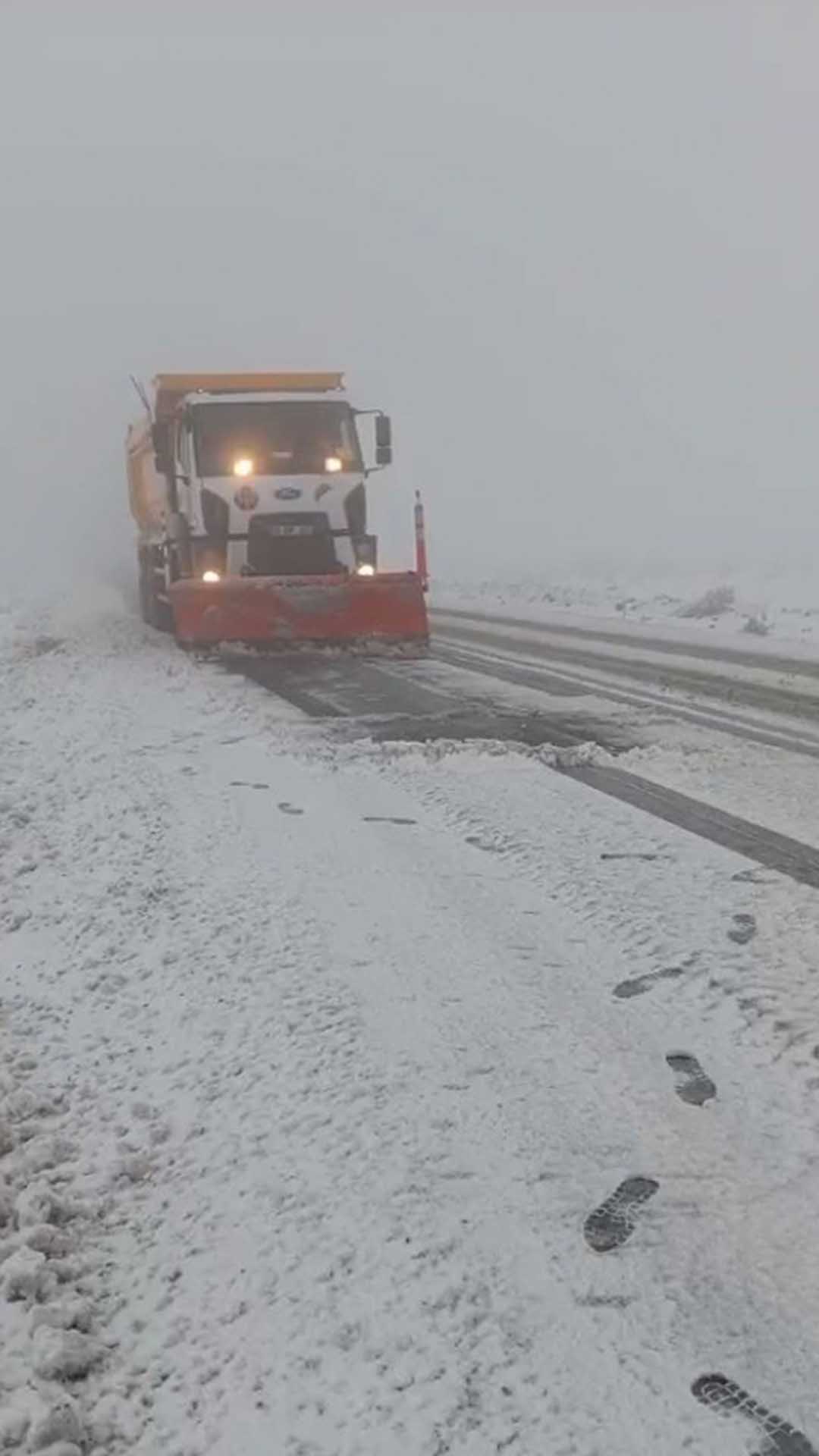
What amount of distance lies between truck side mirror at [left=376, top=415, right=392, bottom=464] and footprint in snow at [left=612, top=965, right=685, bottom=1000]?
32.3 ft

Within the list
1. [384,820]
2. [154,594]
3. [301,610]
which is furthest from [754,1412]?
[154,594]

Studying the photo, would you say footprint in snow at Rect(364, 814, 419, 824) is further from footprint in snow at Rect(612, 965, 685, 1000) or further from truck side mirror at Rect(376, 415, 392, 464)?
truck side mirror at Rect(376, 415, 392, 464)

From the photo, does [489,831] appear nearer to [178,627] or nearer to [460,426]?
[178,627]

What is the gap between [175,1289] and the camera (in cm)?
220

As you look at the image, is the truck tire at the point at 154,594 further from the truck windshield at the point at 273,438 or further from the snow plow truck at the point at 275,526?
the truck windshield at the point at 273,438

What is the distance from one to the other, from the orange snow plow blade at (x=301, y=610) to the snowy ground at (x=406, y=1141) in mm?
6316

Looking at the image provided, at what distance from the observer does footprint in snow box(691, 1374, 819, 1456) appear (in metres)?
1.75

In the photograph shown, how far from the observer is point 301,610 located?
443 inches

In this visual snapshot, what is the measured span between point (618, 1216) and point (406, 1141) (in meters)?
0.50

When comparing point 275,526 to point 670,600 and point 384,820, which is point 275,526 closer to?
point 384,820

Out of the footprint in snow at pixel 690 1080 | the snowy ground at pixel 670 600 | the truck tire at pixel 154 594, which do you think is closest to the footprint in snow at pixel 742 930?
the footprint in snow at pixel 690 1080

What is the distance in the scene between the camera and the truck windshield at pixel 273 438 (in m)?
12.1

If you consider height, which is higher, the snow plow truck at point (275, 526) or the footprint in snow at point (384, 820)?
the snow plow truck at point (275, 526)

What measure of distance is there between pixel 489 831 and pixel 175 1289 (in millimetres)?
2908
